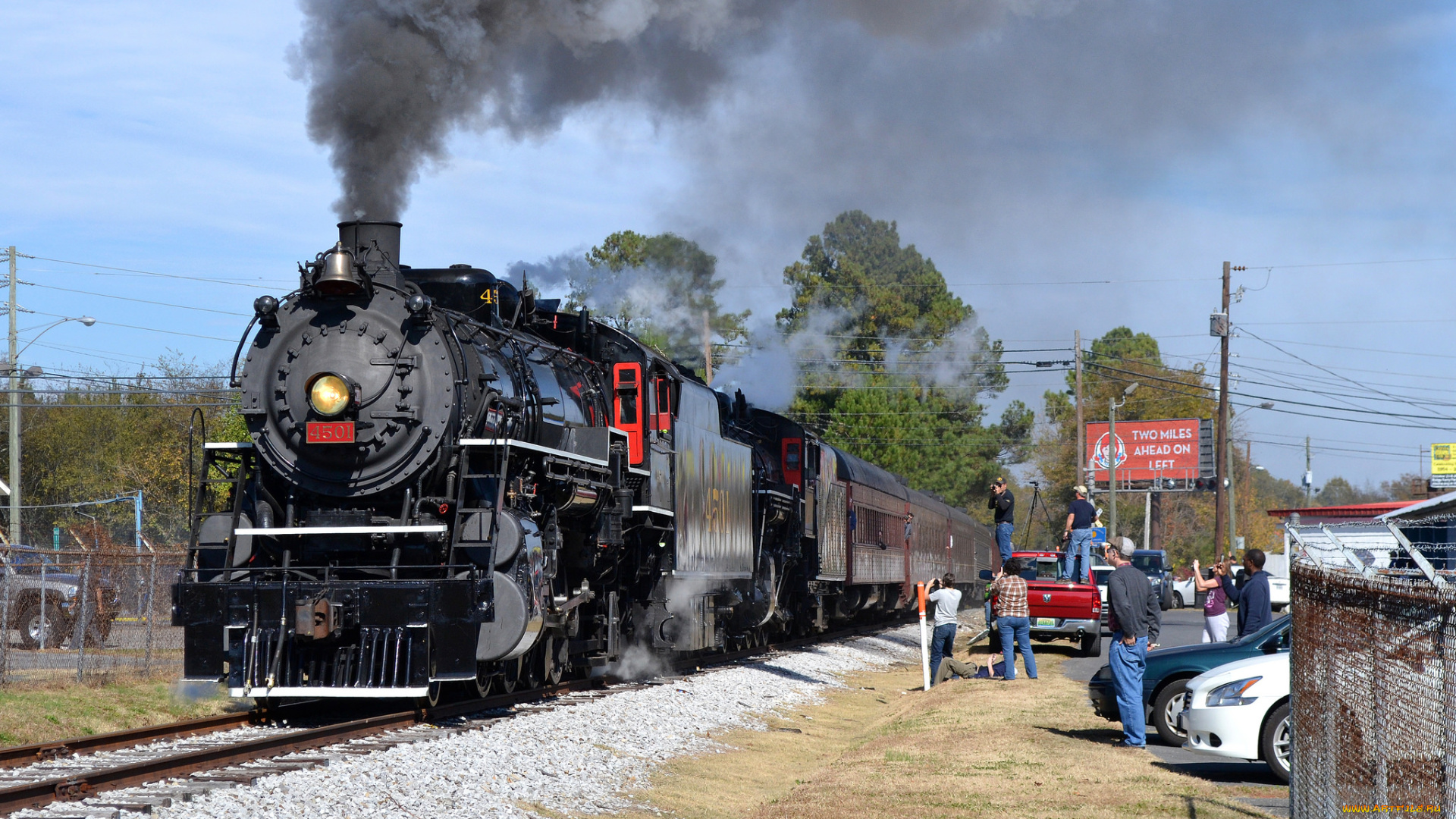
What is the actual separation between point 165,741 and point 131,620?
11965mm

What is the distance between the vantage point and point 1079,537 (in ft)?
68.2

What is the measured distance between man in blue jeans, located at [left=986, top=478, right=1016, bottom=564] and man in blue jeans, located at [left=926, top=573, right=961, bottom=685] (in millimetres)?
3465

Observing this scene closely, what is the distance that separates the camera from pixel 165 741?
1000 cm

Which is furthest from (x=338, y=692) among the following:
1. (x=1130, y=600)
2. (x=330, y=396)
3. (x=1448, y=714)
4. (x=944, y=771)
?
(x=1448, y=714)

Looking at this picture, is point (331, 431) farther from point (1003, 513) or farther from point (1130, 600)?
point (1003, 513)

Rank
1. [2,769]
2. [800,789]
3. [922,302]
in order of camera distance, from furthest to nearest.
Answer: [922,302] → [800,789] → [2,769]

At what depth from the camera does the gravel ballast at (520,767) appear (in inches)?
286

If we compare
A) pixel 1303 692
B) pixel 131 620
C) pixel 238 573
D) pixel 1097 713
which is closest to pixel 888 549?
pixel 131 620

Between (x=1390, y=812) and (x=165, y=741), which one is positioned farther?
(x=165, y=741)

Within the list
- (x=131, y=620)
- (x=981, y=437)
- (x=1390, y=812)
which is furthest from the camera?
(x=981, y=437)

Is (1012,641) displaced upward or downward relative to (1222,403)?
downward

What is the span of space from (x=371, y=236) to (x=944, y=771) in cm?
664

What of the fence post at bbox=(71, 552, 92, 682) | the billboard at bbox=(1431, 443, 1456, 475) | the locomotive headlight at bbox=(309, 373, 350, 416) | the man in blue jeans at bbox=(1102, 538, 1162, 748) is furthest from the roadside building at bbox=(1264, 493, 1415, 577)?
the billboard at bbox=(1431, 443, 1456, 475)

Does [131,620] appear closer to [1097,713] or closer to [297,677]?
[297,677]
